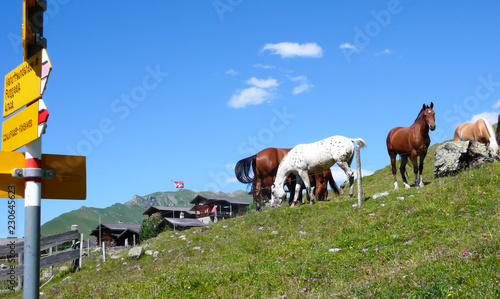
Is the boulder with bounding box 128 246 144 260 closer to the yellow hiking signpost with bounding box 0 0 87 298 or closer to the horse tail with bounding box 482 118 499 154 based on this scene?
the yellow hiking signpost with bounding box 0 0 87 298

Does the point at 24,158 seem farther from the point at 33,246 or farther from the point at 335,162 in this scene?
the point at 335,162

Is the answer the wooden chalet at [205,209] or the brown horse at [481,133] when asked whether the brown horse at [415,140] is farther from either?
the wooden chalet at [205,209]

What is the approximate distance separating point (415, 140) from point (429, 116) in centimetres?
133

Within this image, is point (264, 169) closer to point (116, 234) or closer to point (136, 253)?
point (136, 253)

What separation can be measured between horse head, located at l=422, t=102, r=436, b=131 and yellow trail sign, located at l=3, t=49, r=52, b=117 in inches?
636

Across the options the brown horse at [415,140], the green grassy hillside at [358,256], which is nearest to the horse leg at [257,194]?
the brown horse at [415,140]

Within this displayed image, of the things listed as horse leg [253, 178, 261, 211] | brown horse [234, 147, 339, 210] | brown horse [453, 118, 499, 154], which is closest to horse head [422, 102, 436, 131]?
brown horse [453, 118, 499, 154]

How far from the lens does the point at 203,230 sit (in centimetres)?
1895

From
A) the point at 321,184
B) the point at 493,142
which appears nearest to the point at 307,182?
the point at 321,184

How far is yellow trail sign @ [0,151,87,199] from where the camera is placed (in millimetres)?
4090

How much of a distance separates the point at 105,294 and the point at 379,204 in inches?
331

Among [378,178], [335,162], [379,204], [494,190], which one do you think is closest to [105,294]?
[379,204]

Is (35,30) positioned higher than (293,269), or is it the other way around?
(35,30)

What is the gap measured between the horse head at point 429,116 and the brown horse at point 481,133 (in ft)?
11.1
